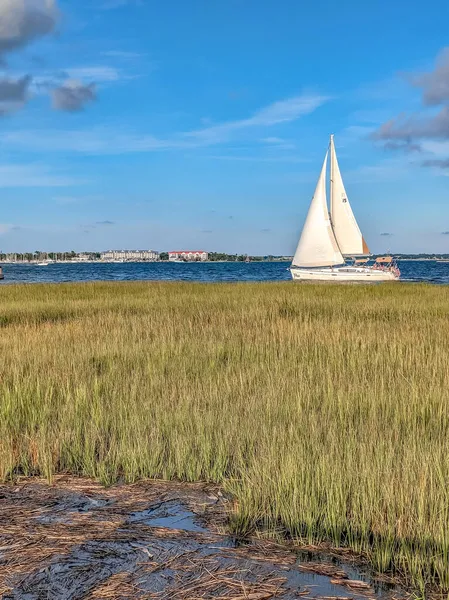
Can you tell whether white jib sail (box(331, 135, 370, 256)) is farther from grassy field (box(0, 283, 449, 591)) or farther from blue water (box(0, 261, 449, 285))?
grassy field (box(0, 283, 449, 591))

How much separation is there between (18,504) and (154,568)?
1695 mm

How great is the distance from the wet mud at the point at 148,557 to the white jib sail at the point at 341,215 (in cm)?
4910

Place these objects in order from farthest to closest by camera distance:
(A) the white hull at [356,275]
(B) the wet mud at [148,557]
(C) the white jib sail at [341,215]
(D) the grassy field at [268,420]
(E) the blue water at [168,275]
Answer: (E) the blue water at [168,275] → (C) the white jib sail at [341,215] → (A) the white hull at [356,275] → (D) the grassy field at [268,420] → (B) the wet mud at [148,557]

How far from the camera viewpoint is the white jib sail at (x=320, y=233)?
52.1 metres

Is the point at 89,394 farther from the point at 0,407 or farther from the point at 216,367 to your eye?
the point at 216,367

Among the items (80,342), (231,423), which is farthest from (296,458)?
(80,342)

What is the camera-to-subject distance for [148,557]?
13.8 feet

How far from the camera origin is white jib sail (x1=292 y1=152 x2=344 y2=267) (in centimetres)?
5209

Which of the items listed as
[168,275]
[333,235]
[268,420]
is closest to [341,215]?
[333,235]

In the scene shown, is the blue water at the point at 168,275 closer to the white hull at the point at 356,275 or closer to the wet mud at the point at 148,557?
the white hull at the point at 356,275

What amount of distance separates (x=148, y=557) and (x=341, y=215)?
5035cm

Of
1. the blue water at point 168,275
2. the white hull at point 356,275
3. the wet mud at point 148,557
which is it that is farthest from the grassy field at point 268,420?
the blue water at point 168,275

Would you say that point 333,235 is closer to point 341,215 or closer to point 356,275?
point 341,215

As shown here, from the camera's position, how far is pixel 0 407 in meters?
7.83
